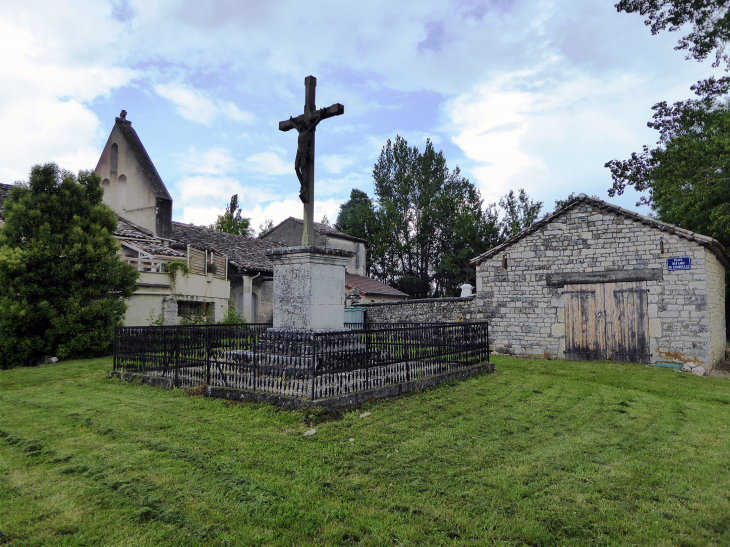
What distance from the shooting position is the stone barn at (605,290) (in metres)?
12.6

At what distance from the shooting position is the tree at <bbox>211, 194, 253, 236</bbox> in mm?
39344

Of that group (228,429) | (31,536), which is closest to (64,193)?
(228,429)

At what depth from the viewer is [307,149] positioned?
886cm

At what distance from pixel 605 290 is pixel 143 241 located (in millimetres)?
17363

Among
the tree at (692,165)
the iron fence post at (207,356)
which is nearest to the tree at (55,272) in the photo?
the iron fence post at (207,356)

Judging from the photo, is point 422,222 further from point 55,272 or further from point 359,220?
point 55,272

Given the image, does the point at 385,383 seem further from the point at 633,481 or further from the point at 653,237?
the point at 653,237

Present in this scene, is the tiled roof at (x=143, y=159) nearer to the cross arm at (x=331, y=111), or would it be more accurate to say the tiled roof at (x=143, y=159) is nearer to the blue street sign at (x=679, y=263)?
the cross arm at (x=331, y=111)

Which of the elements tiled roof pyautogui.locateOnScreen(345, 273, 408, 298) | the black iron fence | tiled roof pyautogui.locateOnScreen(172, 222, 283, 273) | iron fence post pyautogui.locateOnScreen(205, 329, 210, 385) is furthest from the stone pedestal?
tiled roof pyautogui.locateOnScreen(345, 273, 408, 298)

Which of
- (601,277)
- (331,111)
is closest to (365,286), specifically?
(601,277)

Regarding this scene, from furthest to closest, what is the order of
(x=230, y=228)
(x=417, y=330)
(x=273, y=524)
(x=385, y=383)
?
(x=230, y=228)
(x=417, y=330)
(x=385, y=383)
(x=273, y=524)

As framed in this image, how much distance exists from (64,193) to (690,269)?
693 inches

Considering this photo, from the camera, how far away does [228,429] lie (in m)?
5.61

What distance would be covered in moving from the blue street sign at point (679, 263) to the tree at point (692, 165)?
631 cm
